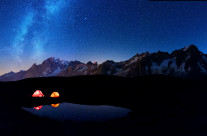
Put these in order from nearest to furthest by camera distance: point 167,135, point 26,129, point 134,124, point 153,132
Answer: point 167,135 < point 153,132 < point 26,129 < point 134,124

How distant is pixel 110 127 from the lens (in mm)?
8203

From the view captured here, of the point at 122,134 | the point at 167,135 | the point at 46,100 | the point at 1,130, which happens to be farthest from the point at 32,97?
the point at 167,135

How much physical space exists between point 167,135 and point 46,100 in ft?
55.1

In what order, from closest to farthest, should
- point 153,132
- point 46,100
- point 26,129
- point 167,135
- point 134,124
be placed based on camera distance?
point 167,135, point 153,132, point 26,129, point 134,124, point 46,100

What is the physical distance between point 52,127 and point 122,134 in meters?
3.96

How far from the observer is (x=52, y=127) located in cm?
815

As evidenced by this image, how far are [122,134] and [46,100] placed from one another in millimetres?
15308

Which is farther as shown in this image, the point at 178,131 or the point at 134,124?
the point at 134,124

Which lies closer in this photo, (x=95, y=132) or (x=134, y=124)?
(x=95, y=132)

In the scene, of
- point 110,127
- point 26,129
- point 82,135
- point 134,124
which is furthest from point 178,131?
point 26,129

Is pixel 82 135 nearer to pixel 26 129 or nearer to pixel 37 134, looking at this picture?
pixel 37 134

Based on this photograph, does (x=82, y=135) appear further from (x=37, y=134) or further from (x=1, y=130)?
(x=1, y=130)

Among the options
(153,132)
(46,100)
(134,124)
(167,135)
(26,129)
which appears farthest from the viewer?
(46,100)

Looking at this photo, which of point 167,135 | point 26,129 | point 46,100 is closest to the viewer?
point 167,135
